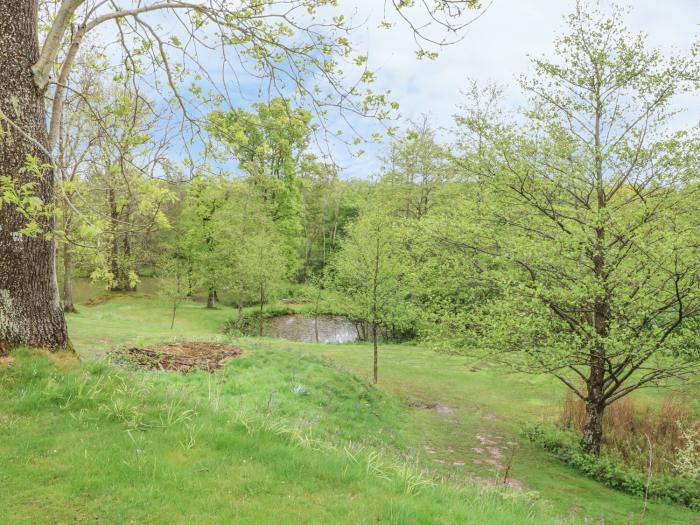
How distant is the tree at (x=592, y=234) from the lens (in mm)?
9336

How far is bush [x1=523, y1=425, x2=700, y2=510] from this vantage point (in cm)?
932

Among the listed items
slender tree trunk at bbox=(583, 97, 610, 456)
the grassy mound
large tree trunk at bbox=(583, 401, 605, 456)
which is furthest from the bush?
the grassy mound

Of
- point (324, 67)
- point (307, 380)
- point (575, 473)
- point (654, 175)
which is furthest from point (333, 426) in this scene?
point (654, 175)

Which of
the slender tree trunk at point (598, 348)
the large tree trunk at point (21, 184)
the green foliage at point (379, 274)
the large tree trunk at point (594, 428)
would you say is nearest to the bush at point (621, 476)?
the large tree trunk at point (594, 428)

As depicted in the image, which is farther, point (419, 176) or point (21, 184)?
point (419, 176)

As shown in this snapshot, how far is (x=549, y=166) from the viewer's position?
11.2 m

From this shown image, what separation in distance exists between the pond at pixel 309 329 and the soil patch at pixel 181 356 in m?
20.5

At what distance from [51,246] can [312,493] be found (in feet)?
16.6

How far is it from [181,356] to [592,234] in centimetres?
1024

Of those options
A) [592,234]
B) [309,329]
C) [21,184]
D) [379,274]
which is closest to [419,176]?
[309,329]

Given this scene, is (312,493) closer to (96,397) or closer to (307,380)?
(96,397)

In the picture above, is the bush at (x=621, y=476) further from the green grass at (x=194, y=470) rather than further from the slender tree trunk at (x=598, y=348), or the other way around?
Result: the green grass at (x=194, y=470)

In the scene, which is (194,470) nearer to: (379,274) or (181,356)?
(181,356)

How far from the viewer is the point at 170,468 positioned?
412 centimetres
